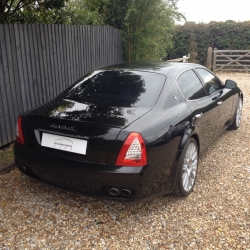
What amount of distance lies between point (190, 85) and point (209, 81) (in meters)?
0.79

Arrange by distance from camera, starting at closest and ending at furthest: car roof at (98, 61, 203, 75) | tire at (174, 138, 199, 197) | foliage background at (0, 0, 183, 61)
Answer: tire at (174, 138, 199, 197)
car roof at (98, 61, 203, 75)
foliage background at (0, 0, 183, 61)

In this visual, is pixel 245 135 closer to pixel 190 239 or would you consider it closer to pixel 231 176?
pixel 231 176

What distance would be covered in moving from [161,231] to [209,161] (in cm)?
184

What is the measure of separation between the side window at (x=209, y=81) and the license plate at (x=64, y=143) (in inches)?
87.6

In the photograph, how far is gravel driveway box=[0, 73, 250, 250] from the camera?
2.55 metres

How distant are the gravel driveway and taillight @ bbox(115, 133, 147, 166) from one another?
2.07ft

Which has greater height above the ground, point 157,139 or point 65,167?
point 157,139

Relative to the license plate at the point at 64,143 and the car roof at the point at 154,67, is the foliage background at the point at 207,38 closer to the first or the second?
the car roof at the point at 154,67

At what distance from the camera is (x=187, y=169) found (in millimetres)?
3223

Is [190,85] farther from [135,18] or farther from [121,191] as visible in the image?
[135,18]

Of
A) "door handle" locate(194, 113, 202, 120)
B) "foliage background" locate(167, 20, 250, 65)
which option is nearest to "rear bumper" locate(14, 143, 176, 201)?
"door handle" locate(194, 113, 202, 120)

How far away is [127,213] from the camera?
296cm

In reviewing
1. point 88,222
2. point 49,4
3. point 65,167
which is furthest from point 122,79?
point 49,4

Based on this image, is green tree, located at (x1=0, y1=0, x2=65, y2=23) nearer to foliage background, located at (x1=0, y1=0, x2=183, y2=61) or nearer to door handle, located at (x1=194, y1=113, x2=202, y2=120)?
foliage background, located at (x1=0, y1=0, x2=183, y2=61)
